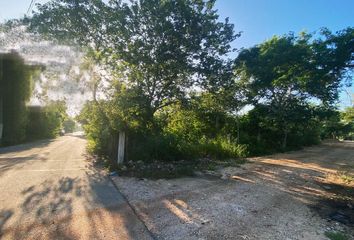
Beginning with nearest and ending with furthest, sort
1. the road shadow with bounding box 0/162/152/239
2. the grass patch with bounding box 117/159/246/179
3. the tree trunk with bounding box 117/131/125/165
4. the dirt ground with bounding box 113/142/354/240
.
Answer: the road shadow with bounding box 0/162/152/239, the dirt ground with bounding box 113/142/354/240, the grass patch with bounding box 117/159/246/179, the tree trunk with bounding box 117/131/125/165

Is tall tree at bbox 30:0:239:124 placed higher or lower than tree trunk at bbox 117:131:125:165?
higher

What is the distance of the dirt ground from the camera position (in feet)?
12.9

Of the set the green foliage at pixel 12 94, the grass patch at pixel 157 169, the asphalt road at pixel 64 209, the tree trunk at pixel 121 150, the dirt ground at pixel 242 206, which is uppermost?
the green foliage at pixel 12 94

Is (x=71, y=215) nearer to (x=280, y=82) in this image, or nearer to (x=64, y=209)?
(x=64, y=209)

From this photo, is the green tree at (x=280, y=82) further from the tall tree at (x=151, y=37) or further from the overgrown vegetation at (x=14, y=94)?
the overgrown vegetation at (x=14, y=94)

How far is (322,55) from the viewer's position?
25.7ft

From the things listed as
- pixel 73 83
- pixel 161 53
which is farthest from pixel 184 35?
pixel 73 83

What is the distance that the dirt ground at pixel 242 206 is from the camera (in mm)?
3943

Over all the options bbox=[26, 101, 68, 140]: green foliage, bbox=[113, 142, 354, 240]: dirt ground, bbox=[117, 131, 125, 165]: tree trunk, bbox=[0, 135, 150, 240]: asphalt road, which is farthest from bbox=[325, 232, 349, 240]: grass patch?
bbox=[26, 101, 68, 140]: green foliage

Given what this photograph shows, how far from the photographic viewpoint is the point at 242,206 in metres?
5.11

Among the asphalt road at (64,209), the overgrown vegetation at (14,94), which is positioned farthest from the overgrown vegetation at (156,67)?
the overgrown vegetation at (14,94)

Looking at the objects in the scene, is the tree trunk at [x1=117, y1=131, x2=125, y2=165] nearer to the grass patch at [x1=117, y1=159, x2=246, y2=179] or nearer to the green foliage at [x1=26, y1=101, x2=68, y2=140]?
the grass patch at [x1=117, y1=159, x2=246, y2=179]

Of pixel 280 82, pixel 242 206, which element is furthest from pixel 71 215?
pixel 280 82

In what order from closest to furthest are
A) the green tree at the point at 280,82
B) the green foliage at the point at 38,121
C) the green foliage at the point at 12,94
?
the green tree at the point at 280,82 < the green foliage at the point at 12,94 < the green foliage at the point at 38,121
